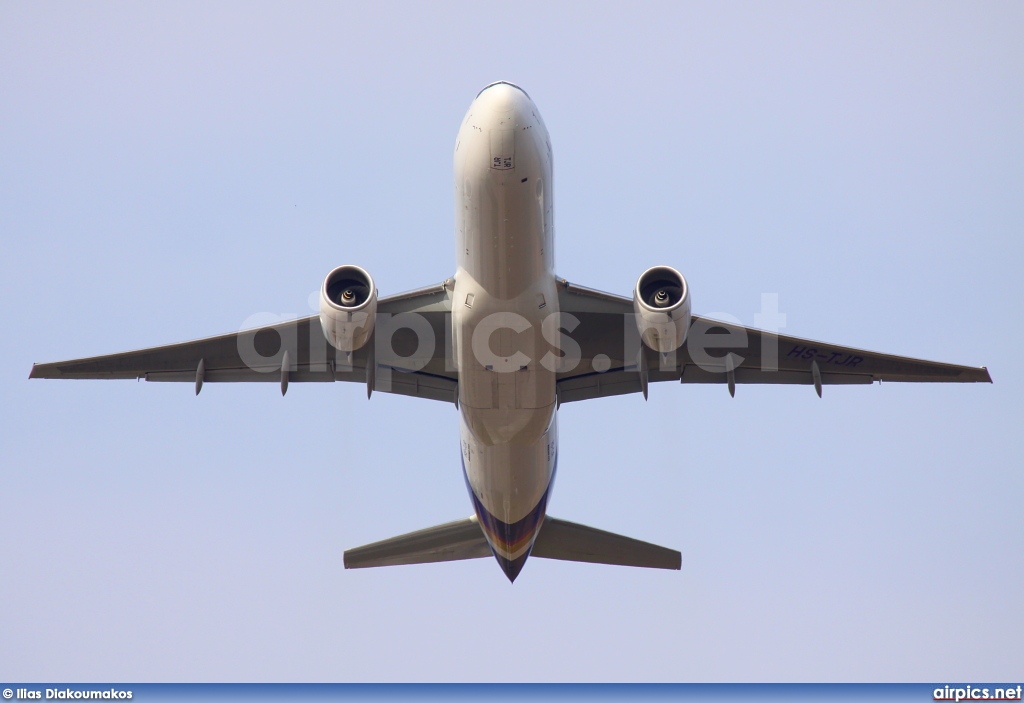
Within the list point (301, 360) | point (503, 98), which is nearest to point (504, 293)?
point (503, 98)

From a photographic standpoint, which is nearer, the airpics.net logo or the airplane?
the airplane

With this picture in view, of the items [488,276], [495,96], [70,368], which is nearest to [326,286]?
[488,276]

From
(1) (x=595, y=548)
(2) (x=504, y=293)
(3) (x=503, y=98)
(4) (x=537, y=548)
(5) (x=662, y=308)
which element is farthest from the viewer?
(4) (x=537, y=548)

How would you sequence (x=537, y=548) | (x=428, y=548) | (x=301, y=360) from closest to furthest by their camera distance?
(x=301, y=360), (x=428, y=548), (x=537, y=548)

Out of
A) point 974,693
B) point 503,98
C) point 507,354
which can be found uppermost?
point 503,98

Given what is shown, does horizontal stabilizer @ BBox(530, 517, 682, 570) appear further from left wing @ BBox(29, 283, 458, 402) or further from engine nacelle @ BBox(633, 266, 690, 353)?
engine nacelle @ BBox(633, 266, 690, 353)

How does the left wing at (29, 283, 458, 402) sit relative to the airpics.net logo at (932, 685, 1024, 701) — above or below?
above

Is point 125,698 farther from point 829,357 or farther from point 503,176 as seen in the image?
point 829,357

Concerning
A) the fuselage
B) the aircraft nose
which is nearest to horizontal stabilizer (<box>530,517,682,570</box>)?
the fuselage

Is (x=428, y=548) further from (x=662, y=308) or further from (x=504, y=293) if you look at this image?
(x=662, y=308)
